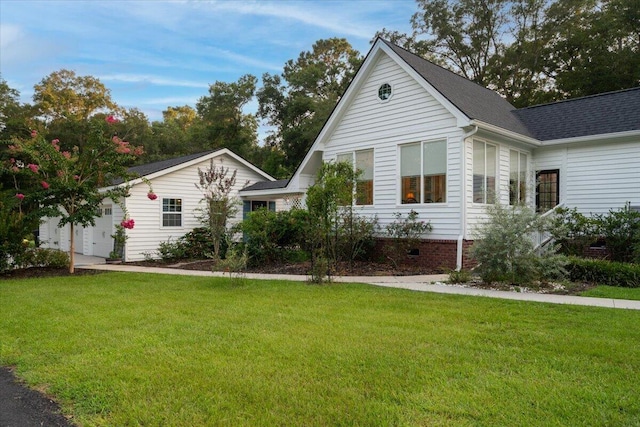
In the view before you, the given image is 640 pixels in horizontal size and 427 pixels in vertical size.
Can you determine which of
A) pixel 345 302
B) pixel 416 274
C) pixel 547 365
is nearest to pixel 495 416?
pixel 547 365

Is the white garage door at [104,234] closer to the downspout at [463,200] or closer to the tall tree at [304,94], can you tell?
the downspout at [463,200]

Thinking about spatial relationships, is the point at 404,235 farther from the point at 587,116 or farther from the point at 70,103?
the point at 70,103

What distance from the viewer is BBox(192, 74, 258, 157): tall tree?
3444cm

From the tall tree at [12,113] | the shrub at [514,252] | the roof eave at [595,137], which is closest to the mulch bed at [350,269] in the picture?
the shrub at [514,252]

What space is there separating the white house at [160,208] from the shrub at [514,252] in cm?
1120

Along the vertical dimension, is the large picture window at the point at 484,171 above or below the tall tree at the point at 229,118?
below

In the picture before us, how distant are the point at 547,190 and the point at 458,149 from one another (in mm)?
4605

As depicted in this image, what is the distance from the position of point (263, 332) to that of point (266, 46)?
14377mm

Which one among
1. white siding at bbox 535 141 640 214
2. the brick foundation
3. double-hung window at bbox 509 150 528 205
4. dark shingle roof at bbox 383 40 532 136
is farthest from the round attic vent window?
white siding at bbox 535 141 640 214

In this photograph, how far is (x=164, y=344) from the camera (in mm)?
4547

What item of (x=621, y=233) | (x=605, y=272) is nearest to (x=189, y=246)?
(x=605, y=272)

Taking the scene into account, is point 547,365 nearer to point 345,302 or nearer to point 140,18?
point 345,302

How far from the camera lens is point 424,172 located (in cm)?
1166

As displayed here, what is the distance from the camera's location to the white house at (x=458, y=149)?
11.0 meters
